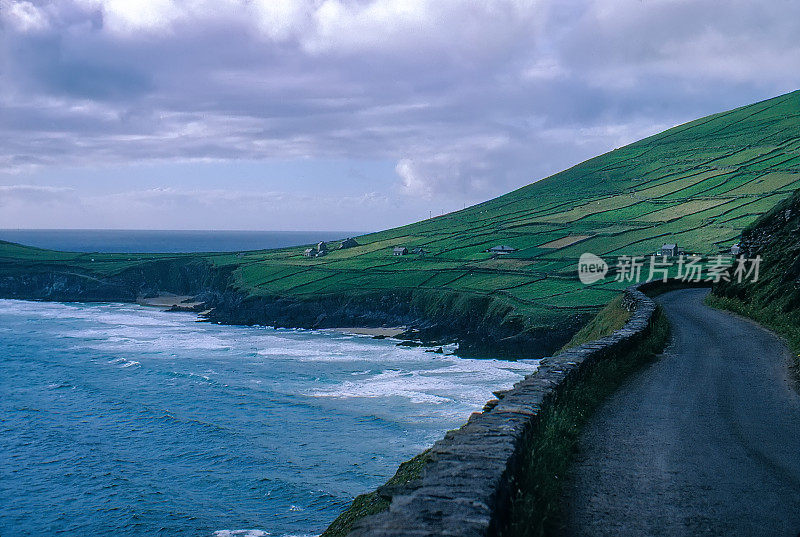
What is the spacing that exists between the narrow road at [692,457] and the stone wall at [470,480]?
1.16 m

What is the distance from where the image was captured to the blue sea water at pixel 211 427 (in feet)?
85.3

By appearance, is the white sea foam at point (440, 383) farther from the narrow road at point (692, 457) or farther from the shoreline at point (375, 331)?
the narrow road at point (692, 457)

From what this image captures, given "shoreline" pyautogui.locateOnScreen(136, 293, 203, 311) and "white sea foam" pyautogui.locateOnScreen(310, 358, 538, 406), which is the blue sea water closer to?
"white sea foam" pyautogui.locateOnScreen(310, 358, 538, 406)

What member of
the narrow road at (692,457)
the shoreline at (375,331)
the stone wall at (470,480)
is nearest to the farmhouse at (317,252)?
the shoreline at (375,331)

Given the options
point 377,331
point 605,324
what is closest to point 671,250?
point 377,331

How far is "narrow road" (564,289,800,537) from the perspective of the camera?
291 inches

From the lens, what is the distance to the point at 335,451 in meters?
32.4

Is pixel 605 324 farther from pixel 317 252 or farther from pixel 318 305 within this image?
pixel 317 252

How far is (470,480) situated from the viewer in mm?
6328

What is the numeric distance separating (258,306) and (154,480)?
198 ft

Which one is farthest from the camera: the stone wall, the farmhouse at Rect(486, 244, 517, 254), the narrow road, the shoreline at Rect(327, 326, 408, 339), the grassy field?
the farmhouse at Rect(486, 244, 517, 254)

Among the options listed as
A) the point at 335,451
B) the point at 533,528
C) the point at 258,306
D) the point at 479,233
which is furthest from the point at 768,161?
the point at 533,528

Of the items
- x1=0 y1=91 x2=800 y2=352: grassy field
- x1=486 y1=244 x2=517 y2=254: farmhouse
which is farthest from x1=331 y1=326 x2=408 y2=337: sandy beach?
x1=486 y1=244 x2=517 y2=254: farmhouse

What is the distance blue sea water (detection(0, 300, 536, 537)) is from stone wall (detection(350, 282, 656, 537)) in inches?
692
